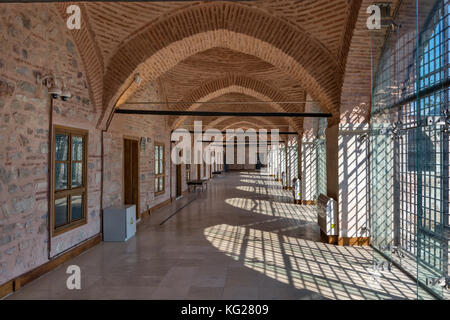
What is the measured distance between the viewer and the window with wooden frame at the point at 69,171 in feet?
15.8

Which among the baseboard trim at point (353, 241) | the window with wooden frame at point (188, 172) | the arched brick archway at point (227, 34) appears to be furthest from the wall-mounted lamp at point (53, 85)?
the window with wooden frame at point (188, 172)

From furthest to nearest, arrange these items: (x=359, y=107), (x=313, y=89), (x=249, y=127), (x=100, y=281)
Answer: (x=249, y=127) → (x=313, y=89) → (x=359, y=107) → (x=100, y=281)

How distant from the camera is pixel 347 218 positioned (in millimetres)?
5930

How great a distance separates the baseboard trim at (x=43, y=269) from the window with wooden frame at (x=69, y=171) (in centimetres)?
42

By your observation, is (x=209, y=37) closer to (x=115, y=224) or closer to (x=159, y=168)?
(x=115, y=224)

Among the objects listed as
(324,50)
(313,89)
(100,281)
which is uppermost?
(324,50)

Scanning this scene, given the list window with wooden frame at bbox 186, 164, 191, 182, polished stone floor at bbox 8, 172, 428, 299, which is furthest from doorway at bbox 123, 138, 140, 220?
window with wooden frame at bbox 186, 164, 191, 182

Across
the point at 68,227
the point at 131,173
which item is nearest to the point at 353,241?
the point at 68,227

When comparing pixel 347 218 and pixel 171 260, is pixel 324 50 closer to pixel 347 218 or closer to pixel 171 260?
pixel 347 218

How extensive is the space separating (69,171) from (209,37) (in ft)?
12.9

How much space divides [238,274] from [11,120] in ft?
12.3

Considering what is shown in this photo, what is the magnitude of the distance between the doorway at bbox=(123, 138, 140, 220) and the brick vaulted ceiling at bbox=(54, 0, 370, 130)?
1769 millimetres
